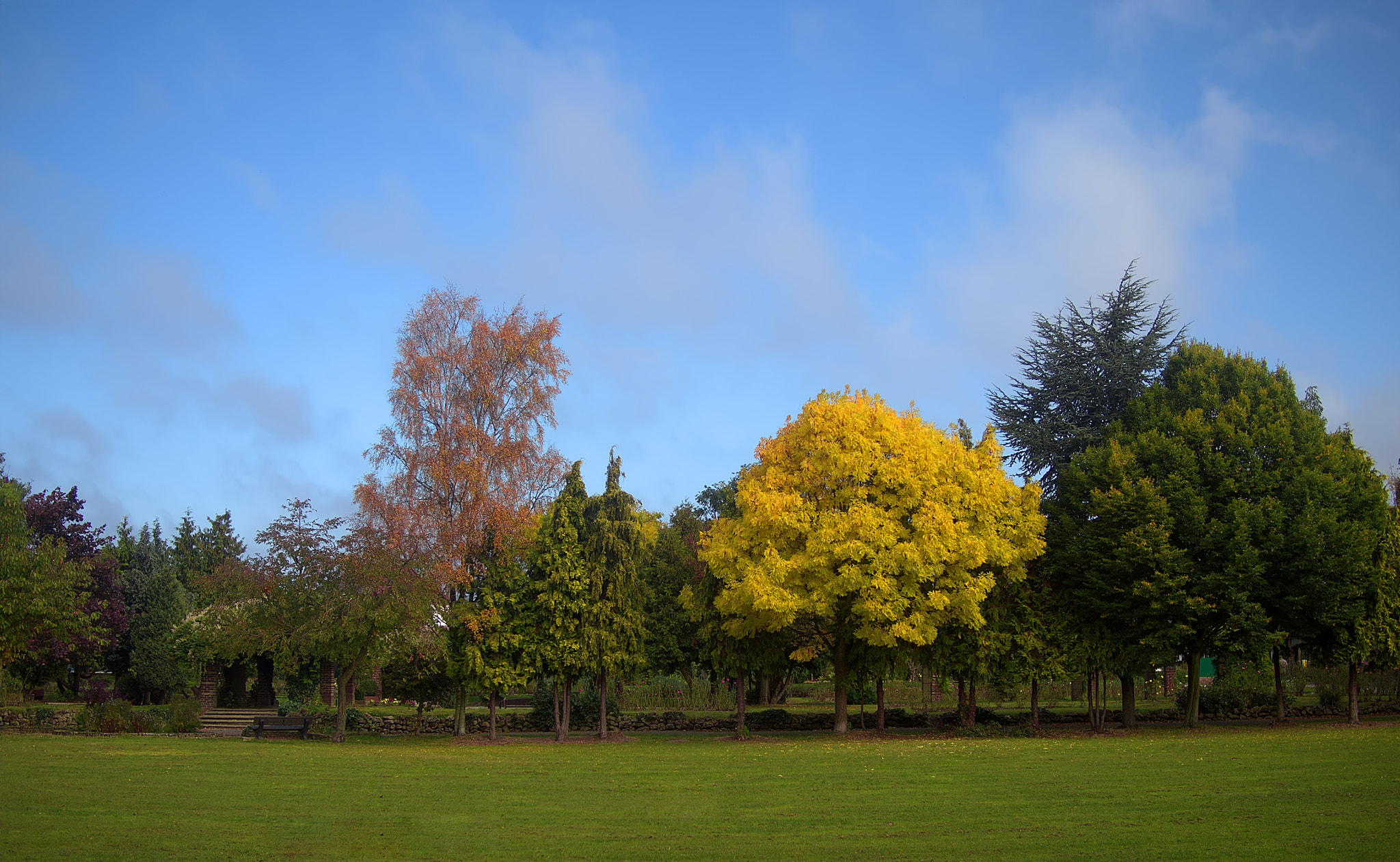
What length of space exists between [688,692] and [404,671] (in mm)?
14192

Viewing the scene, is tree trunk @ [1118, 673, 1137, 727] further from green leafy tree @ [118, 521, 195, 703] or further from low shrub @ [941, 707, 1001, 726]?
green leafy tree @ [118, 521, 195, 703]

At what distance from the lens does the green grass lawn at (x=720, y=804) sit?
11.1 m

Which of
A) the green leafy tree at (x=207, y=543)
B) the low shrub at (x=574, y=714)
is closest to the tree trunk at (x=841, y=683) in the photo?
the low shrub at (x=574, y=714)

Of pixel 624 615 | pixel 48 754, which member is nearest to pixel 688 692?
pixel 624 615

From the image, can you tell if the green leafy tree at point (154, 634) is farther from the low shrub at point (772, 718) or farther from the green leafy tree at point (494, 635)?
the low shrub at point (772, 718)

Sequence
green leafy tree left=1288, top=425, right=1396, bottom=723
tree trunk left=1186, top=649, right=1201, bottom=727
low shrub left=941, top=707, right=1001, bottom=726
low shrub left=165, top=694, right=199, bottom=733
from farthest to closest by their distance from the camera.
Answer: low shrub left=941, top=707, right=1001, bottom=726, tree trunk left=1186, top=649, right=1201, bottom=727, low shrub left=165, top=694, right=199, bottom=733, green leafy tree left=1288, top=425, right=1396, bottom=723

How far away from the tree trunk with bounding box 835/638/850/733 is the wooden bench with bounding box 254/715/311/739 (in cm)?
1788

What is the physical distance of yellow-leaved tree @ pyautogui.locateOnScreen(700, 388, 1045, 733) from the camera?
94.1 feet

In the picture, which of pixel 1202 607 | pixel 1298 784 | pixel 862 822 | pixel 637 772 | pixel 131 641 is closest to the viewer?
pixel 862 822

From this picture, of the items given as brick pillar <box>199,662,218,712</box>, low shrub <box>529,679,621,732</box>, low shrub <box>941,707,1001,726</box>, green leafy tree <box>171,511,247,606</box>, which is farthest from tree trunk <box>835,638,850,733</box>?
green leafy tree <box>171,511,247,606</box>

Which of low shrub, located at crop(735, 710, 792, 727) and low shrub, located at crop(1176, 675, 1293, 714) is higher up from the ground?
low shrub, located at crop(1176, 675, 1293, 714)

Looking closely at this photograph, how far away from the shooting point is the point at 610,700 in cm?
3491

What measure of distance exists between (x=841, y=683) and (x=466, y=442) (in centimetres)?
1610

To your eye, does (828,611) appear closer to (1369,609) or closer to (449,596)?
(449,596)
